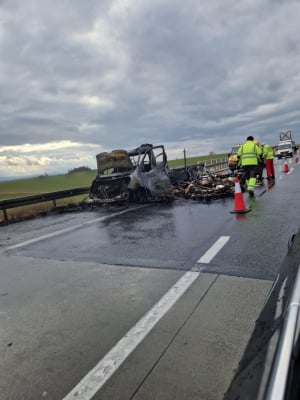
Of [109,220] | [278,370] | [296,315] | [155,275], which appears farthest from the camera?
[109,220]

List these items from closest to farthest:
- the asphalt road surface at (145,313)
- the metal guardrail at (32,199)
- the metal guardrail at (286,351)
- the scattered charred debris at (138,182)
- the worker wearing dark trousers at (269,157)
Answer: the metal guardrail at (286,351) → the asphalt road surface at (145,313) → the metal guardrail at (32,199) → the scattered charred debris at (138,182) → the worker wearing dark trousers at (269,157)

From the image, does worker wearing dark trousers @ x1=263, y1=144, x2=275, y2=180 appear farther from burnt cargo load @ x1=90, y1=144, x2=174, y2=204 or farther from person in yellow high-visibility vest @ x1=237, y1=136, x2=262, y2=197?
burnt cargo load @ x1=90, y1=144, x2=174, y2=204

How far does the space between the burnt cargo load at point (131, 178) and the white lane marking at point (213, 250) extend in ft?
20.3

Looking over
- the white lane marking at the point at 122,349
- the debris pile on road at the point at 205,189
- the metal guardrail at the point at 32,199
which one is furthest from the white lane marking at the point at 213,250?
the metal guardrail at the point at 32,199

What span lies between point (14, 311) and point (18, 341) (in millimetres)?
A: 767

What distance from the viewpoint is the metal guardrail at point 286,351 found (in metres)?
1.15

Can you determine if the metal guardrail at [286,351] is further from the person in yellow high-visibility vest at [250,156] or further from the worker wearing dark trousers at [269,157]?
the worker wearing dark trousers at [269,157]

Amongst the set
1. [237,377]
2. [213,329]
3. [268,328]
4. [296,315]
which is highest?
[296,315]

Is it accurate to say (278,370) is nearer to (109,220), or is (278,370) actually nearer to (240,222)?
(240,222)

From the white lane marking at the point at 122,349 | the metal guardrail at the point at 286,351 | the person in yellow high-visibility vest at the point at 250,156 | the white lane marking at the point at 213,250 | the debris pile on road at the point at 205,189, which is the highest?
the person in yellow high-visibility vest at the point at 250,156

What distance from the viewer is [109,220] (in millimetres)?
9672

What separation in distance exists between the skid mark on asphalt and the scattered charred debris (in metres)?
8.10

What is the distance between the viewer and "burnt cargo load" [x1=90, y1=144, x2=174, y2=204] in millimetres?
12352

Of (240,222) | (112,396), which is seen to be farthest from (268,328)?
(240,222)
